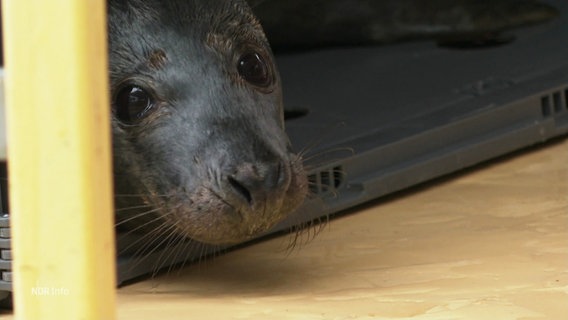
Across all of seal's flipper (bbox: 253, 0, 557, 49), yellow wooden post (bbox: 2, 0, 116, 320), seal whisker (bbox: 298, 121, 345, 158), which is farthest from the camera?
seal's flipper (bbox: 253, 0, 557, 49)

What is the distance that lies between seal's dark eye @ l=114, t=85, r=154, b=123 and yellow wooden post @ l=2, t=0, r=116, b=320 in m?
1.28

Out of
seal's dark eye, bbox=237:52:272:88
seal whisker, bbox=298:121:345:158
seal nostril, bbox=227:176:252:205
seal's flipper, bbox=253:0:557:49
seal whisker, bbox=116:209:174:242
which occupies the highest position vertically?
seal's flipper, bbox=253:0:557:49

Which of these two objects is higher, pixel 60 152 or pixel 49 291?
pixel 60 152

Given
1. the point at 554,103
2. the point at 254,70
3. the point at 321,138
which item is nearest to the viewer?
the point at 254,70

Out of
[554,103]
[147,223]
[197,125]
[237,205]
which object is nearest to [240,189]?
[237,205]

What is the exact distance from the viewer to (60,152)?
222 centimetres

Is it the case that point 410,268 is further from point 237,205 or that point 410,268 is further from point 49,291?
point 49,291

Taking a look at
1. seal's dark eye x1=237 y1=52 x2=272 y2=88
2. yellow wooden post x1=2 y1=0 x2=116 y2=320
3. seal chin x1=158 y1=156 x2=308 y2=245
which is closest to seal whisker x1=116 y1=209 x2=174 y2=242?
seal chin x1=158 y1=156 x2=308 y2=245

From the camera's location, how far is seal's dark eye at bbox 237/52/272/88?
3658 millimetres

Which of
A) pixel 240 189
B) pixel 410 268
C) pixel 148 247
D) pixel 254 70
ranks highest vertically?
pixel 254 70

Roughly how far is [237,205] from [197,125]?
29 centimetres

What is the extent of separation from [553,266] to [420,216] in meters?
0.88

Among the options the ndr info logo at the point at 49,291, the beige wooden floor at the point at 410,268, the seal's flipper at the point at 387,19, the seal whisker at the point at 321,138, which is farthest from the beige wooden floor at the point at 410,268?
the seal's flipper at the point at 387,19

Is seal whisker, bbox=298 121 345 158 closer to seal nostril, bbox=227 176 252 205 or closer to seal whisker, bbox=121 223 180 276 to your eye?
seal whisker, bbox=121 223 180 276
